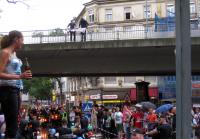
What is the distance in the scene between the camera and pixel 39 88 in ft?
349

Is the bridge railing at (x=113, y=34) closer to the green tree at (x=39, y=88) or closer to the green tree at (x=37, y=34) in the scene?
the green tree at (x=37, y=34)

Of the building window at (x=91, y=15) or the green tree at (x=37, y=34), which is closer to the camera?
the green tree at (x=37, y=34)

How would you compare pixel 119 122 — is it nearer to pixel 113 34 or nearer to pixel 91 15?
pixel 113 34

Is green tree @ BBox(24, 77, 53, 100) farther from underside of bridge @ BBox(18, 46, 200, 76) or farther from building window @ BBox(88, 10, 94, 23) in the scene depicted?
underside of bridge @ BBox(18, 46, 200, 76)

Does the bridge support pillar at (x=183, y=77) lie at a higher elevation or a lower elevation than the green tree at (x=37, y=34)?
lower

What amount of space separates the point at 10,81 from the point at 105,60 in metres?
39.0

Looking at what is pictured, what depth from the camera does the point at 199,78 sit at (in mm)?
78938

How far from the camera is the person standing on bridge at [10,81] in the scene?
5953mm

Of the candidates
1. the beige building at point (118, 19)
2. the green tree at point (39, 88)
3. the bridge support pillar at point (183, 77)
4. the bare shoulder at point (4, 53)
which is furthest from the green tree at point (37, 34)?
the green tree at point (39, 88)

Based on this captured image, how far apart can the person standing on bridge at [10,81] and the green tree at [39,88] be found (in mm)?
100092

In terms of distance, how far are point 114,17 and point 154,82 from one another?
14769 mm

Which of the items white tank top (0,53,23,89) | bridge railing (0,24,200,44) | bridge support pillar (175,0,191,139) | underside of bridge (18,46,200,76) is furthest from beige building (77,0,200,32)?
bridge support pillar (175,0,191,139)

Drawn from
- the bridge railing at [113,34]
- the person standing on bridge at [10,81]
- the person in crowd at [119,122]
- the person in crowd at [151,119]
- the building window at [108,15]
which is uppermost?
the building window at [108,15]

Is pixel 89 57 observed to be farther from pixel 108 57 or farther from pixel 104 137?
pixel 104 137
